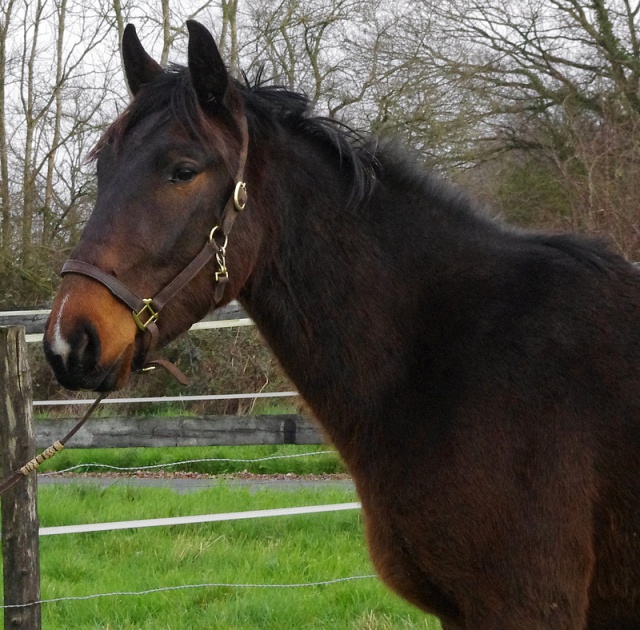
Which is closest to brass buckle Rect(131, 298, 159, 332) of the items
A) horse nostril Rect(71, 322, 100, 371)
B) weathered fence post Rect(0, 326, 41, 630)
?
horse nostril Rect(71, 322, 100, 371)

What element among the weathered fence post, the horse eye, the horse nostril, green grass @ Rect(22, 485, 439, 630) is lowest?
green grass @ Rect(22, 485, 439, 630)

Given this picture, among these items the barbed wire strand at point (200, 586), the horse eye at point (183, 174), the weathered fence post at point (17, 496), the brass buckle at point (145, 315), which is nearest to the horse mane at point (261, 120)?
the horse eye at point (183, 174)

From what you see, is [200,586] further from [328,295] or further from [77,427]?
[328,295]

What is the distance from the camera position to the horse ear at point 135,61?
2855mm

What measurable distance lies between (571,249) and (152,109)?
1.42 m

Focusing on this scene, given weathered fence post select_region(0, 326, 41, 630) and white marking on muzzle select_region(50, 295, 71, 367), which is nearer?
white marking on muzzle select_region(50, 295, 71, 367)

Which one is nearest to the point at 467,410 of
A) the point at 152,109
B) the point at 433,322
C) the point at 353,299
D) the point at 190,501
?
the point at 433,322

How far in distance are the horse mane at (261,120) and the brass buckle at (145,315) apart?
53cm

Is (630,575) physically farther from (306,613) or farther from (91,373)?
(306,613)

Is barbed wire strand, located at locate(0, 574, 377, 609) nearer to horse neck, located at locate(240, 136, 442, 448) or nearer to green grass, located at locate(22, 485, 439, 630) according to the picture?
green grass, located at locate(22, 485, 439, 630)

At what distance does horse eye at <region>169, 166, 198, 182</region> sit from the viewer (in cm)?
250

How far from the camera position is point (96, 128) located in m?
14.1

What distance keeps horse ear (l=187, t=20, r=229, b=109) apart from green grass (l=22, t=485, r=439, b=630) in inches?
111

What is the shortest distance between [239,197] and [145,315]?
1.56ft
